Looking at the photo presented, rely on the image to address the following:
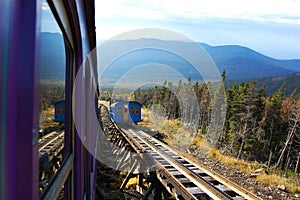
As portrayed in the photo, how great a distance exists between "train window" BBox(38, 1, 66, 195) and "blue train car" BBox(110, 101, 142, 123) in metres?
19.7

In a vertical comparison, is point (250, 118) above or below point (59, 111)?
below

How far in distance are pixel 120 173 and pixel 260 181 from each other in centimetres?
463

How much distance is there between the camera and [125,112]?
2142 cm

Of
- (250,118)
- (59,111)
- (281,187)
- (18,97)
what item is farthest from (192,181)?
(250,118)

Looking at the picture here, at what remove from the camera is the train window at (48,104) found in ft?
3.43

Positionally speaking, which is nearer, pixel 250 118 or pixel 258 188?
pixel 258 188

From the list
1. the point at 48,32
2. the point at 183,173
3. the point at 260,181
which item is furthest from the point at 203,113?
the point at 48,32

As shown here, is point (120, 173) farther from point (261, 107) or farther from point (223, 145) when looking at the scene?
point (261, 107)

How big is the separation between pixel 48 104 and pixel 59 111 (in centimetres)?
35

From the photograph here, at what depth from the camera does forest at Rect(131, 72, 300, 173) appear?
39.0m

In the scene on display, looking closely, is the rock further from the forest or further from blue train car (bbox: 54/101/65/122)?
the forest

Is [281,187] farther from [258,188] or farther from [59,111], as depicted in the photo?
[59,111]

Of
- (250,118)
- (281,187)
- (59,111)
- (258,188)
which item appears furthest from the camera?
(250,118)

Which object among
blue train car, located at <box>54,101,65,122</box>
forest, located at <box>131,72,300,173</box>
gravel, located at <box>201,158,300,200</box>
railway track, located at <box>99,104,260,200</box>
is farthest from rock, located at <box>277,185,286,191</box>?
forest, located at <box>131,72,300,173</box>
